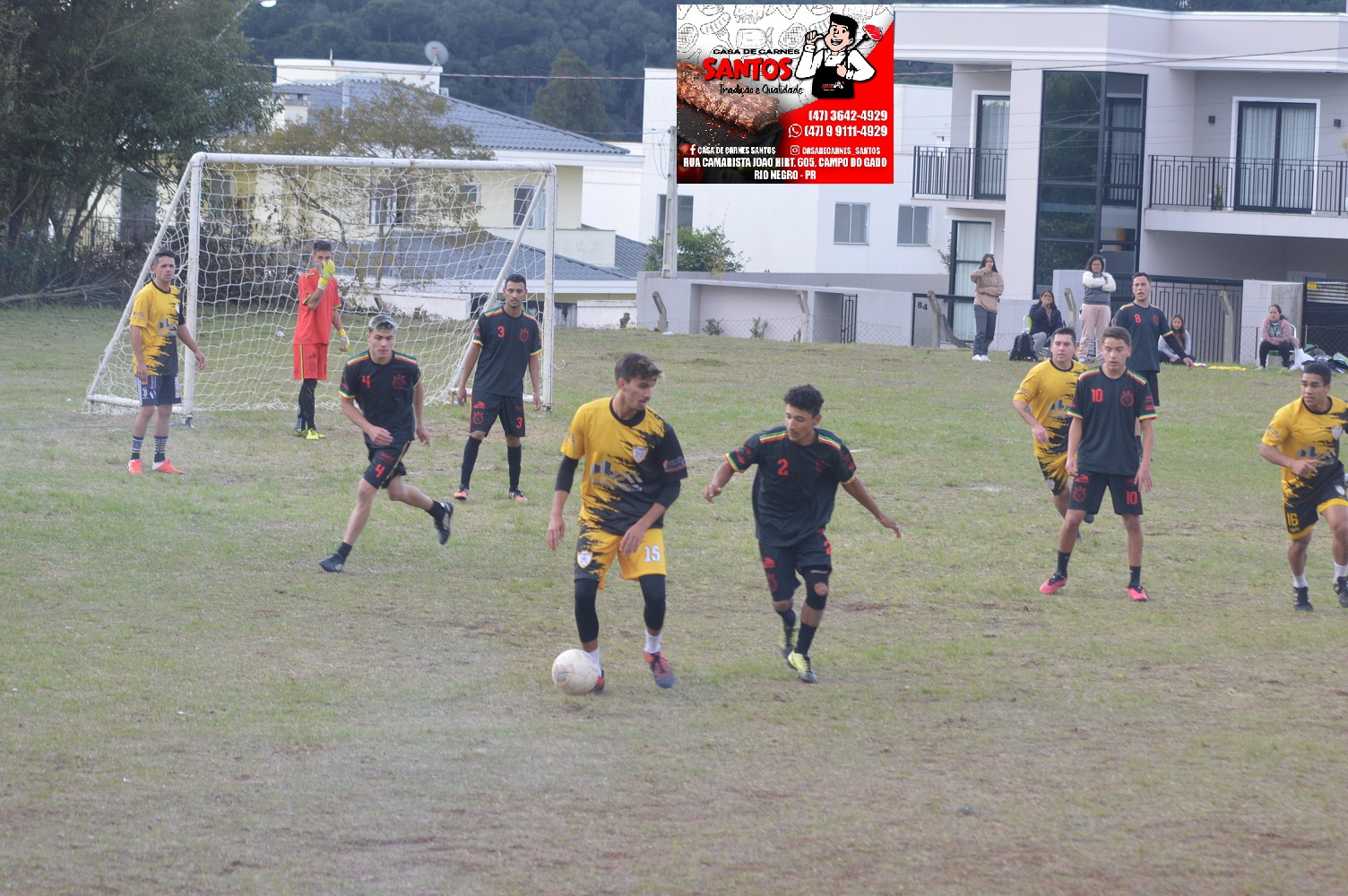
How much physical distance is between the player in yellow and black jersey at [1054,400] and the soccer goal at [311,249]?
261 inches

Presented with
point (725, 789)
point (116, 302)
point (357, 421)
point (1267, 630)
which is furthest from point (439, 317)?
point (725, 789)

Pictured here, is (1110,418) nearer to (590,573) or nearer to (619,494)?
(619,494)

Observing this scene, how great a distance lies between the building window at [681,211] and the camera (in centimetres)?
5588

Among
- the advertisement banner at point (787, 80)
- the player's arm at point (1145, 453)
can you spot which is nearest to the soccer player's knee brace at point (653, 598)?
the player's arm at point (1145, 453)

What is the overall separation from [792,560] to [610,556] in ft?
2.97

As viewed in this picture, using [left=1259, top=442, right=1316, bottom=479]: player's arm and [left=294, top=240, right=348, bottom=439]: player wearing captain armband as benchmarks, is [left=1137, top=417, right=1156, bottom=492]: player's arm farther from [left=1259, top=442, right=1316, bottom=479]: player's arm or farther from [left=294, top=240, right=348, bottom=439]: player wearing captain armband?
[left=294, top=240, right=348, bottom=439]: player wearing captain armband

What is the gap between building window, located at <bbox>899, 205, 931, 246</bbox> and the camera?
54188 mm

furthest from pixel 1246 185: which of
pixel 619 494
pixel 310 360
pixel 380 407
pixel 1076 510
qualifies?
pixel 619 494

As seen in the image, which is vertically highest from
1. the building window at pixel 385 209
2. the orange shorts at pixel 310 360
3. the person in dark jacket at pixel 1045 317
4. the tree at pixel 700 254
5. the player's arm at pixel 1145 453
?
the tree at pixel 700 254

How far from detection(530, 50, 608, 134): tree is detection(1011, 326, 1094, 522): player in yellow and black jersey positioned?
208 ft

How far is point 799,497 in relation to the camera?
22.8 feet

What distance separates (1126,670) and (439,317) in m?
18.2

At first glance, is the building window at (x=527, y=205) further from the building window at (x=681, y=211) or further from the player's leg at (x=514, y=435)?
the building window at (x=681, y=211)

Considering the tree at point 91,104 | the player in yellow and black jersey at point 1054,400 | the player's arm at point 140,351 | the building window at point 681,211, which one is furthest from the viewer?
the building window at point 681,211
